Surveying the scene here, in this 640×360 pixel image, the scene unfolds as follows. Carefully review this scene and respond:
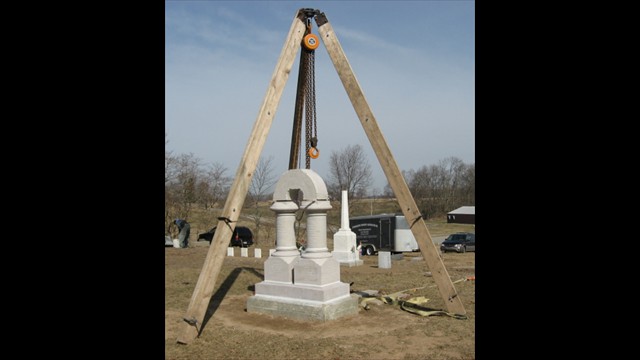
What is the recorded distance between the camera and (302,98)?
9.73 meters

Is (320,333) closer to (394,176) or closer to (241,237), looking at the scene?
(394,176)

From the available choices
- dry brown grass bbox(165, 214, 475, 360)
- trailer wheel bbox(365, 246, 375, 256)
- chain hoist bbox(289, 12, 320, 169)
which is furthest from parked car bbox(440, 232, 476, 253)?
chain hoist bbox(289, 12, 320, 169)

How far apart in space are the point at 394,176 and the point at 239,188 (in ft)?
9.16

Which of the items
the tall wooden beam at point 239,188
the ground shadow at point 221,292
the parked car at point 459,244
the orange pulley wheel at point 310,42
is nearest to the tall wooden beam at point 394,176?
the orange pulley wheel at point 310,42

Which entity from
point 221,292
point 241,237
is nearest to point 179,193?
point 241,237

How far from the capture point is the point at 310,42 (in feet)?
29.7

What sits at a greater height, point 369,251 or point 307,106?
point 307,106

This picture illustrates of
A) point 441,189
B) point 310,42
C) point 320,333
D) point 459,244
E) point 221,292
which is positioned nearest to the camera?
point 320,333

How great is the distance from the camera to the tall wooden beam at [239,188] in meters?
7.06

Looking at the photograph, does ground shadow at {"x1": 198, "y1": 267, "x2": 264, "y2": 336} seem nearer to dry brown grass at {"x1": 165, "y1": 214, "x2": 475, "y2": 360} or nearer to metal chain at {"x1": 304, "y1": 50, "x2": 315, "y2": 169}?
dry brown grass at {"x1": 165, "y1": 214, "x2": 475, "y2": 360}

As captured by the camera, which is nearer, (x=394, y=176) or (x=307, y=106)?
(x=394, y=176)

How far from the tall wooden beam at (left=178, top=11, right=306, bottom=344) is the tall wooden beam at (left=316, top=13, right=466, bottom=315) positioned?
31.9 inches

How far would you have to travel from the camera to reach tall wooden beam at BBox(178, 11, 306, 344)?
706 cm
